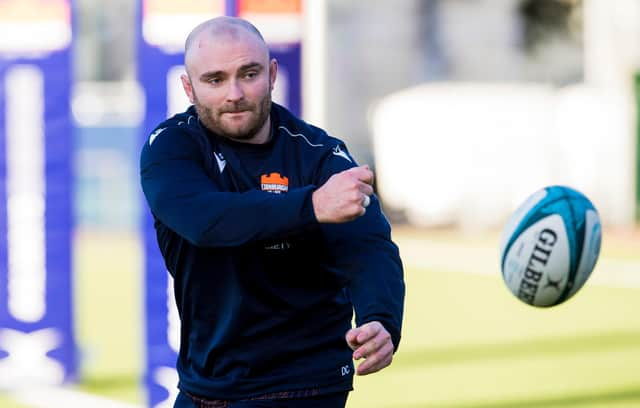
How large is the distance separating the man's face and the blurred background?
11.6 feet

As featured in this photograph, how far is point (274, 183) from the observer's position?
398cm

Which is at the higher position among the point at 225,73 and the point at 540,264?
the point at 225,73

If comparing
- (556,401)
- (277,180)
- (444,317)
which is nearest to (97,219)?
(444,317)

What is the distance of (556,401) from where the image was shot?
8.55m

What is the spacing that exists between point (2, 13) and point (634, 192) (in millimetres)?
15942

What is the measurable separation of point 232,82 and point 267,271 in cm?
60

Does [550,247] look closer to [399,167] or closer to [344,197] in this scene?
[344,197]

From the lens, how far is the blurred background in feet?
26.2

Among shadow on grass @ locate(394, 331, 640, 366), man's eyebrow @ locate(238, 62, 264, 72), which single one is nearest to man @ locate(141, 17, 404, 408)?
man's eyebrow @ locate(238, 62, 264, 72)

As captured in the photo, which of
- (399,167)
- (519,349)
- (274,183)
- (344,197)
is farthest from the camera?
(399,167)

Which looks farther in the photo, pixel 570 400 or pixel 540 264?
pixel 570 400

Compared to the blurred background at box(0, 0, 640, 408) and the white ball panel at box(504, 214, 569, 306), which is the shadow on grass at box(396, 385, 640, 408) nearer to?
the blurred background at box(0, 0, 640, 408)

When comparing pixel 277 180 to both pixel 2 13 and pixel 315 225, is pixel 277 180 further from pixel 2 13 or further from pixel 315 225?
pixel 2 13

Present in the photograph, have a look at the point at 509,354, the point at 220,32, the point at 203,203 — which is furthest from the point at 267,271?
the point at 509,354
